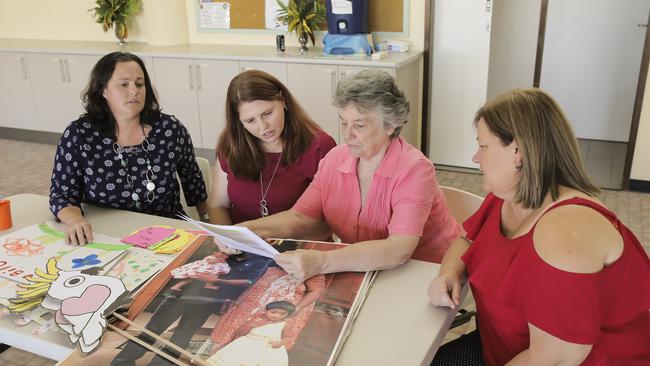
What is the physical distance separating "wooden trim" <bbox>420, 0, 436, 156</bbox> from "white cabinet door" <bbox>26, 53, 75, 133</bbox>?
3141mm

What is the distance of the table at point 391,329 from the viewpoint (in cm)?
116

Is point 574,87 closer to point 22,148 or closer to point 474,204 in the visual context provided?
point 474,204

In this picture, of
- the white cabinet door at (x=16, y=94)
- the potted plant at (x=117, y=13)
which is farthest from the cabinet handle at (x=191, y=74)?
the white cabinet door at (x=16, y=94)

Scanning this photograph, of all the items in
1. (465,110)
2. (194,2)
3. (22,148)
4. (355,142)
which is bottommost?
(22,148)

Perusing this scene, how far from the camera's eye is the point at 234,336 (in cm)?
120

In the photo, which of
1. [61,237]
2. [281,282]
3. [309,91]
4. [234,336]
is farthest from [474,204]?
[309,91]

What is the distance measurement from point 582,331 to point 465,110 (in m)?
3.36

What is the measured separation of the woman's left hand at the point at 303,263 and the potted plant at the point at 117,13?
171 inches

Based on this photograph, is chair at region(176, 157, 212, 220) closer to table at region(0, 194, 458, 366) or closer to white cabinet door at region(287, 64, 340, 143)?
table at region(0, 194, 458, 366)

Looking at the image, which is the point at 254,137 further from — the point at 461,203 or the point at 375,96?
the point at 461,203

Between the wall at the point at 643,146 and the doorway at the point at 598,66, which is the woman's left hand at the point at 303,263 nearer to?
the wall at the point at 643,146

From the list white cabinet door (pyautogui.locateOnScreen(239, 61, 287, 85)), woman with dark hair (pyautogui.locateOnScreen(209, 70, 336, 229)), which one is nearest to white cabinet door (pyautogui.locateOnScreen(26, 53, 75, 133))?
white cabinet door (pyautogui.locateOnScreen(239, 61, 287, 85))

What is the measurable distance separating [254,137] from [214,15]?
3242 millimetres

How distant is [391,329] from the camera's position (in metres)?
1.24
